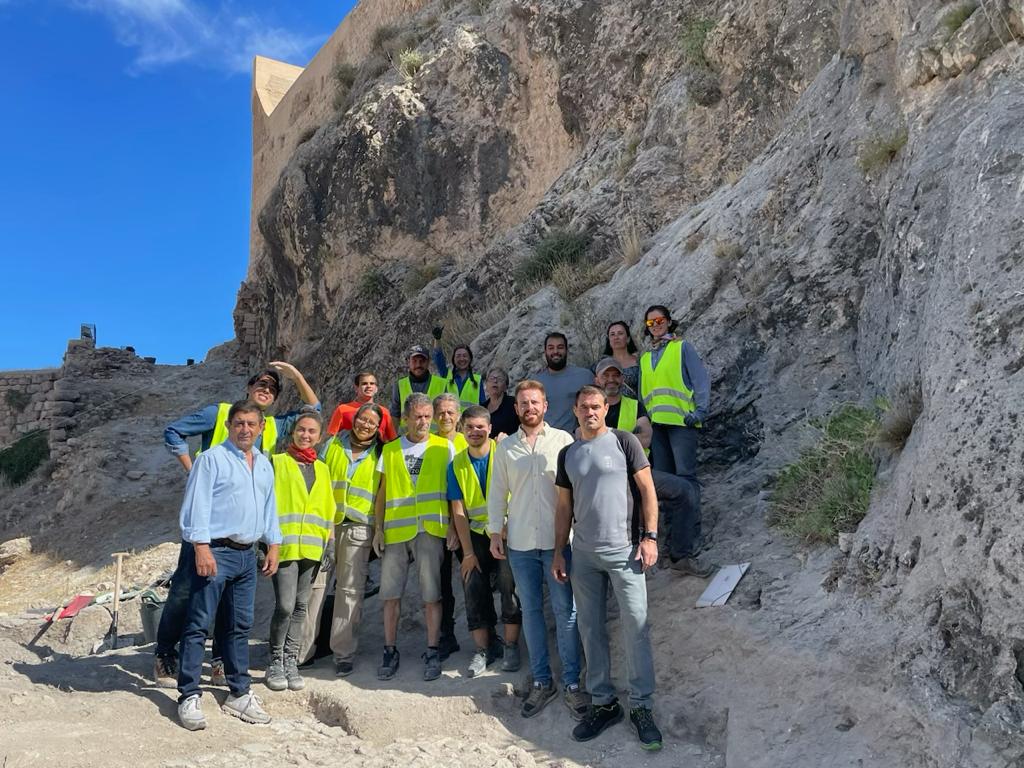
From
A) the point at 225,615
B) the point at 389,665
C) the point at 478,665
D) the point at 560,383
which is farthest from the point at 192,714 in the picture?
the point at 560,383

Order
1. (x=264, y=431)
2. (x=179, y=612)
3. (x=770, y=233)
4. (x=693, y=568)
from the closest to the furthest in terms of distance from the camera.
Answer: (x=693, y=568) < (x=179, y=612) < (x=264, y=431) < (x=770, y=233)

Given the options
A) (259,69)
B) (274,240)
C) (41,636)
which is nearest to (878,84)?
(41,636)

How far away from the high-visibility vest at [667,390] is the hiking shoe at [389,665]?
2269 millimetres

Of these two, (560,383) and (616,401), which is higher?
(560,383)

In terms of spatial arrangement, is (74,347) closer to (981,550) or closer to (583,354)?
(583,354)

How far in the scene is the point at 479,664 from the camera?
498cm

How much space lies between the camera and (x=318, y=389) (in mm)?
13727

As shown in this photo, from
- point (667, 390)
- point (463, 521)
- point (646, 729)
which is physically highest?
point (667, 390)

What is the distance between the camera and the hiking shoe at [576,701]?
13.8 ft

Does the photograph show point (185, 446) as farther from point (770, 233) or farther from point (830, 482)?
point (770, 233)

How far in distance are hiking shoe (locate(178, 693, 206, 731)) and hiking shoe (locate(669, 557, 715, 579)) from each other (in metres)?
2.79

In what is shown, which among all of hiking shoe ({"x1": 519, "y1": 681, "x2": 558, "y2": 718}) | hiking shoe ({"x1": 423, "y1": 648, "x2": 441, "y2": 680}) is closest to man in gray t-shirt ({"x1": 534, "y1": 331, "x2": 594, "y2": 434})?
hiking shoe ({"x1": 423, "y1": 648, "x2": 441, "y2": 680})

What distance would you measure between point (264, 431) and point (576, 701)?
9.16 ft

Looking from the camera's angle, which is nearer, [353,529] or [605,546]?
[605,546]
